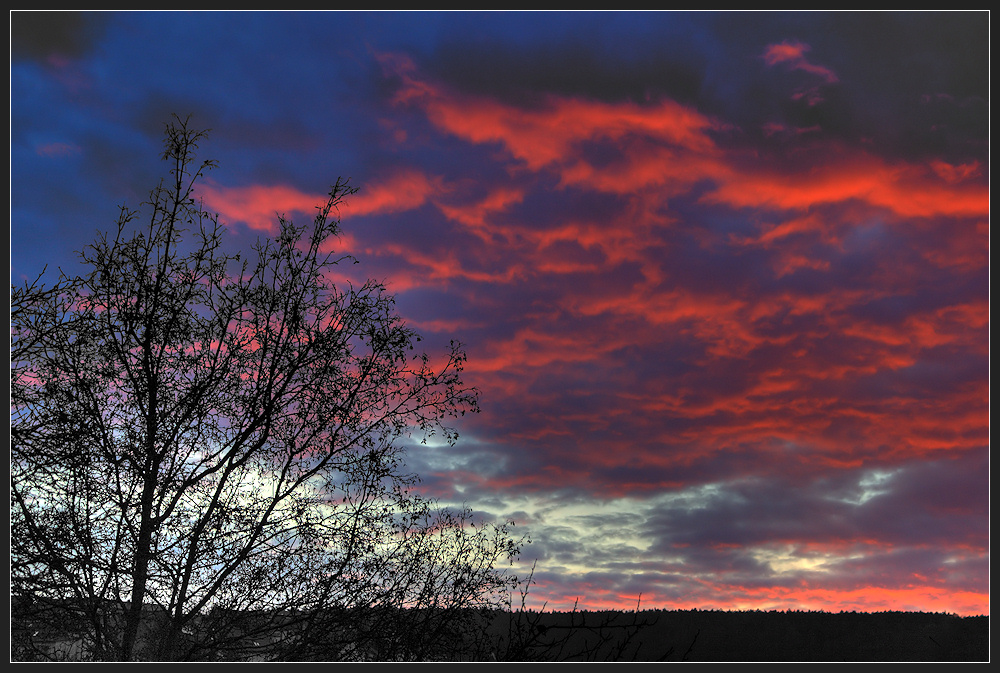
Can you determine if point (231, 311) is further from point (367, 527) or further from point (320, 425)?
point (367, 527)

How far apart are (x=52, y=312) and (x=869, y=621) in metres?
15.5

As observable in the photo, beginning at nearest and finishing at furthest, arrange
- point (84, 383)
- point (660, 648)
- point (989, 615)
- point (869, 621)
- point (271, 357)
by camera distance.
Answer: point (989, 615) → point (660, 648) → point (84, 383) → point (271, 357) → point (869, 621)

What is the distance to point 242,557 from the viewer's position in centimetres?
779

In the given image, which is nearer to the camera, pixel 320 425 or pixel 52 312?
pixel 52 312

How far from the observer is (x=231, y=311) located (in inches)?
340

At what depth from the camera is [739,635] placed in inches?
509

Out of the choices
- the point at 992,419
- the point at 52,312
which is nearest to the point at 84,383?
the point at 52,312

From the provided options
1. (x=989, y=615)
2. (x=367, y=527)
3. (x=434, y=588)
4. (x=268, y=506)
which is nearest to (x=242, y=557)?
(x=268, y=506)

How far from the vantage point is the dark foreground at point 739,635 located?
6.63m

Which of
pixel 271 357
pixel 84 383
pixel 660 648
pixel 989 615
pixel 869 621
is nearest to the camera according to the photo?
pixel 989 615

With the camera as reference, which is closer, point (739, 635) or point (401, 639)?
point (401, 639)

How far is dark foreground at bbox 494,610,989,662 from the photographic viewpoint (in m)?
6.63

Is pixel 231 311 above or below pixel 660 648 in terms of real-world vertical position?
above

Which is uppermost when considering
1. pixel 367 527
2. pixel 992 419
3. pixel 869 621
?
pixel 992 419
